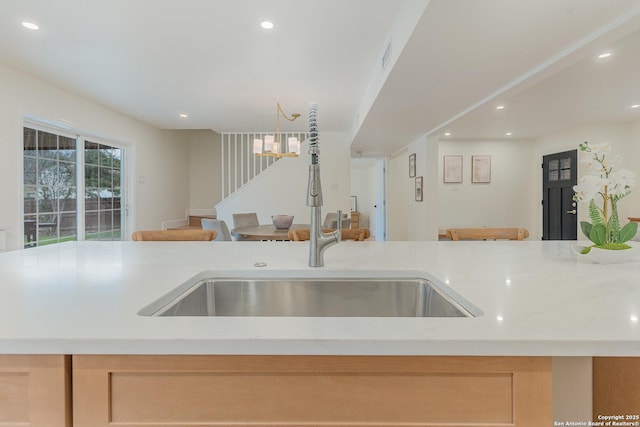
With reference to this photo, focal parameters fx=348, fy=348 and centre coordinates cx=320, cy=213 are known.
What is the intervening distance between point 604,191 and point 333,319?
1.09 m

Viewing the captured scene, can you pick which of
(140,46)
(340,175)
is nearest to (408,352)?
(140,46)

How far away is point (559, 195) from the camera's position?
660 cm

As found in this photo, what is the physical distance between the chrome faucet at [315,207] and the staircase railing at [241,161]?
19.3 feet

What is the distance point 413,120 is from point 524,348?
15.1ft

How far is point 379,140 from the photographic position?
635cm

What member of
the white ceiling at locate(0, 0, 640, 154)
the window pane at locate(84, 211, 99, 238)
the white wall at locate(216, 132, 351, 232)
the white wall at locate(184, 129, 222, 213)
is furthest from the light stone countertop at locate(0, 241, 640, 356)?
the white wall at locate(184, 129, 222, 213)

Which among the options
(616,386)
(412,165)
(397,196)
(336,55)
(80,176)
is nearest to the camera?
(616,386)

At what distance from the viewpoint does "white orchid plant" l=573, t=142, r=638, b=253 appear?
1.14 meters

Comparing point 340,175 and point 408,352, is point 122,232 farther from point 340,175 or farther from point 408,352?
point 408,352

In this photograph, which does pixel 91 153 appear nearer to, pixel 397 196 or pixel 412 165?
pixel 412 165

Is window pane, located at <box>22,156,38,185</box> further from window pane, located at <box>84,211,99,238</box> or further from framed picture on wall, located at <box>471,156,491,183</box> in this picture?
framed picture on wall, located at <box>471,156,491,183</box>

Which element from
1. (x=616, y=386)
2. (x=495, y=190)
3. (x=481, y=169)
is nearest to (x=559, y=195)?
(x=495, y=190)

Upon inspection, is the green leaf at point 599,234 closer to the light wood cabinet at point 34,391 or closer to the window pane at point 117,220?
the light wood cabinet at point 34,391

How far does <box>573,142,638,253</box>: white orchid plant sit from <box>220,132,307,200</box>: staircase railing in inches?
239
